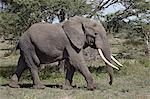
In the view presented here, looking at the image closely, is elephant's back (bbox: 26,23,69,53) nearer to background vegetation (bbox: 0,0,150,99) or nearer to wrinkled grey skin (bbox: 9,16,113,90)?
wrinkled grey skin (bbox: 9,16,113,90)

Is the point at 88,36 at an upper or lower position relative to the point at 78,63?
upper

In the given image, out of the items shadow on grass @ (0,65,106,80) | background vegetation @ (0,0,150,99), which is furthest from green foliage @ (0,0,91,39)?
shadow on grass @ (0,65,106,80)

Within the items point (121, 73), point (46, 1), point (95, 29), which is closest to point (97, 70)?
point (121, 73)

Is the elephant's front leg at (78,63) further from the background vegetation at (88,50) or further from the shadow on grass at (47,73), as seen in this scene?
the shadow on grass at (47,73)

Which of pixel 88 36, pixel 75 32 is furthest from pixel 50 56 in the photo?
pixel 88 36

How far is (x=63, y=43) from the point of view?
39.4ft

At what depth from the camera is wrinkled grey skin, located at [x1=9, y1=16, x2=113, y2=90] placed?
39.2ft

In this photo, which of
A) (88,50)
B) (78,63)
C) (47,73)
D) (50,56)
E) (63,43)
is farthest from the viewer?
(88,50)

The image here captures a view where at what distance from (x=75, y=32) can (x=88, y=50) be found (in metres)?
7.67

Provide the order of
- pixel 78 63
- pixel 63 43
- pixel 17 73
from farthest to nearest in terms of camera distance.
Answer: pixel 17 73 → pixel 63 43 → pixel 78 63

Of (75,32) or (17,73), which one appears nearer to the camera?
(75,32)

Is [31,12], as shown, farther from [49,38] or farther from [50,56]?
[50,56]

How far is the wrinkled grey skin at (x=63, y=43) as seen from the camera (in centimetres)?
1195

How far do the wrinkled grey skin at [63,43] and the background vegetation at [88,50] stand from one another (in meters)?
0.76
